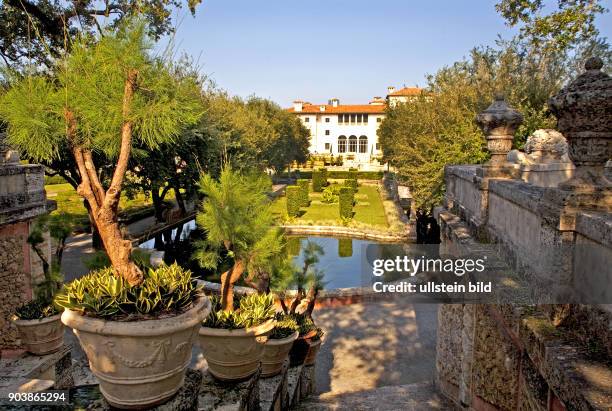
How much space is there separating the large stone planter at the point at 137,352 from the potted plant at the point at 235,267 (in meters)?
1.15

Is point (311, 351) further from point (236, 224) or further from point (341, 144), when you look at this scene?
point (341, 144)

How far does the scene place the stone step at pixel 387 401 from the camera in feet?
20.7

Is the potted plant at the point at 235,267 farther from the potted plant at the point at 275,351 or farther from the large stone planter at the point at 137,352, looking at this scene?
the large stone planter at the point at 137,352

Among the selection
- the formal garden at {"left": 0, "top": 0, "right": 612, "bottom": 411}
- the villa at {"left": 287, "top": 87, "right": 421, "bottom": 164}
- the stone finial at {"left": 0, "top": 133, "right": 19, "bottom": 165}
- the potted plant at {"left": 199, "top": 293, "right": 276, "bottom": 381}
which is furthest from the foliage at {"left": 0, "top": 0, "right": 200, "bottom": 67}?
the villa at {"left": 287, "top": 87, "right": 421, "bottom": 164}

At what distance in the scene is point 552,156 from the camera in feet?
23.6

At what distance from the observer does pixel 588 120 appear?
113 inches

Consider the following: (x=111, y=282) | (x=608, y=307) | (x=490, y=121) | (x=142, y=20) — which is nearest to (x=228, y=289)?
(x=111, y=282)

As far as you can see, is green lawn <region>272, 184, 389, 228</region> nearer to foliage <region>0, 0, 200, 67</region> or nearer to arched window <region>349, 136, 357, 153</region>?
foliage <region>0, 0, 200, 67</region>

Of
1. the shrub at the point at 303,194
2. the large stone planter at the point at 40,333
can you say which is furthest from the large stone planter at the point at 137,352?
the shrub at the point at 303,194

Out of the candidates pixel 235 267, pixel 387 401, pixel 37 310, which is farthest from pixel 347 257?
pixel 235 267

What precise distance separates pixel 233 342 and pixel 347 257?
1595cm

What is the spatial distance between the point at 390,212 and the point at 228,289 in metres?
23.8

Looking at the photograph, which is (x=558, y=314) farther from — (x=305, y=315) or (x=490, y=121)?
→ (x=305, y=315)

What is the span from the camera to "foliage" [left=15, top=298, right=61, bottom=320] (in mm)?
6578
